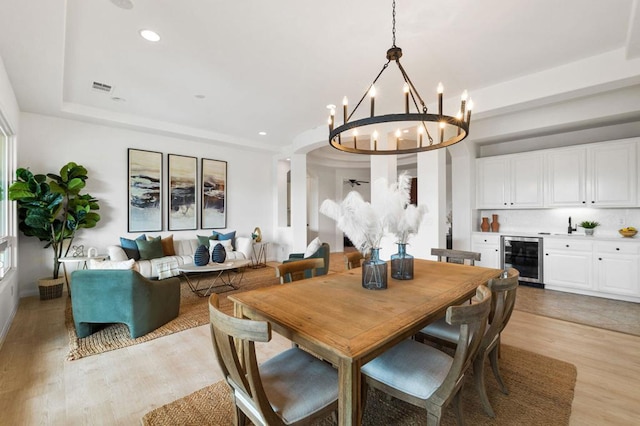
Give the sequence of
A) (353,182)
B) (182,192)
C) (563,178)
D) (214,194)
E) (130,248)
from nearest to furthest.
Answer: (563,178) → (130,248) → (182,192) → (214,194) → (353,182)

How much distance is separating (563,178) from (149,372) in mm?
5993

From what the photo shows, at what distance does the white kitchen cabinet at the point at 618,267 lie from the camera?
12.6 ft

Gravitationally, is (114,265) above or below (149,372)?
above

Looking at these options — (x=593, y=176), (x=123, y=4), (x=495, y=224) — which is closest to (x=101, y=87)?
(x=123, y=4)

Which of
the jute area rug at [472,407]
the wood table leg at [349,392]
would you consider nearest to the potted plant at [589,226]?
the jute area rug at [472,407]

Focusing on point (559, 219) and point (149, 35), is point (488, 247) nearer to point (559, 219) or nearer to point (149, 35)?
point (559, 219)

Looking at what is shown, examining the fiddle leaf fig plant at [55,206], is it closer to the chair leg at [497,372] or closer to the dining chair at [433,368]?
the dining chair at [433,368]

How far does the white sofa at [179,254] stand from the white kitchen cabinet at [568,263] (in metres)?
5.26

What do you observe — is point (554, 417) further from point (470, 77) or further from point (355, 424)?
point (470, 77)

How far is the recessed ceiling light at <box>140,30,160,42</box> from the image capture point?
2541 mm

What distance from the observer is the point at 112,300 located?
2820 mm

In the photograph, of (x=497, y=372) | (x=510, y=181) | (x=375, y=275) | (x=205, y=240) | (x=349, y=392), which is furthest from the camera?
(x=205, y=240)

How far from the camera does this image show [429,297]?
1.73 metres

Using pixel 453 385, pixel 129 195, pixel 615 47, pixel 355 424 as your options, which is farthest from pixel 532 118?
pixel 129 195
